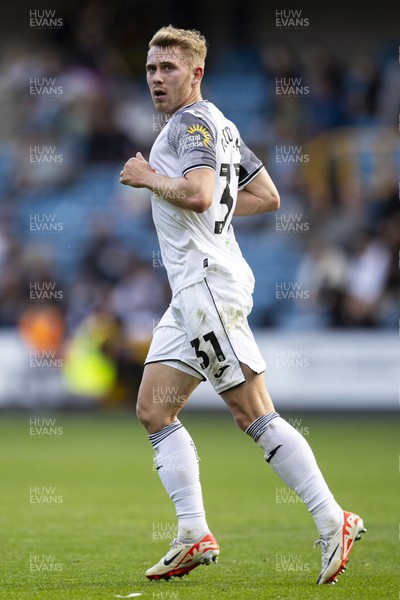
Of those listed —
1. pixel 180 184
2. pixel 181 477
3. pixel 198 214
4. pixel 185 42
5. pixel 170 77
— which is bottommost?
pixel 181 477

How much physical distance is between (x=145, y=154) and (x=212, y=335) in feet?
47.9

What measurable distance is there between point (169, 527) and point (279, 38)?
54.1 ft

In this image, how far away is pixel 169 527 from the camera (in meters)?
7.39

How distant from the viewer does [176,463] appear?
5605 mm

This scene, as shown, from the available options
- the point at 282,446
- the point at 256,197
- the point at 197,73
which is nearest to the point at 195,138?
the point at 197,73

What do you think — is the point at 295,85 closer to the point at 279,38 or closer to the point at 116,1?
the point at 279,38

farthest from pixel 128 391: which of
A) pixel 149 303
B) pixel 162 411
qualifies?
pixel 162 411

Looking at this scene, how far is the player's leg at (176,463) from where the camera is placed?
5551 millimetres

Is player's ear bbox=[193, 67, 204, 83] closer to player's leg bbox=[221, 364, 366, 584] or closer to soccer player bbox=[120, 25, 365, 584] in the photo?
soccer player bbox=[120, 25, 365, 584]

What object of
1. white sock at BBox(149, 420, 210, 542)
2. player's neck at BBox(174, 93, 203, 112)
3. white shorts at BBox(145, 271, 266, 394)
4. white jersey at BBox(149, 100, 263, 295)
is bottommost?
white sock at BBox(149, 420, 210, 542)

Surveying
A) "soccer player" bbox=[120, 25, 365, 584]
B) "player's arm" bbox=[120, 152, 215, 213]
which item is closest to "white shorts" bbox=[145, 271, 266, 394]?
"soccer player" bbox=[120, 25, 365, 584]

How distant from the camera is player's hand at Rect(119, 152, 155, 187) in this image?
17.7 ft

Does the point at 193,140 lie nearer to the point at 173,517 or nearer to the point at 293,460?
the point at 293,460

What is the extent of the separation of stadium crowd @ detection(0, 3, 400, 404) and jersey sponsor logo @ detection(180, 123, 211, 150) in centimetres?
1155
